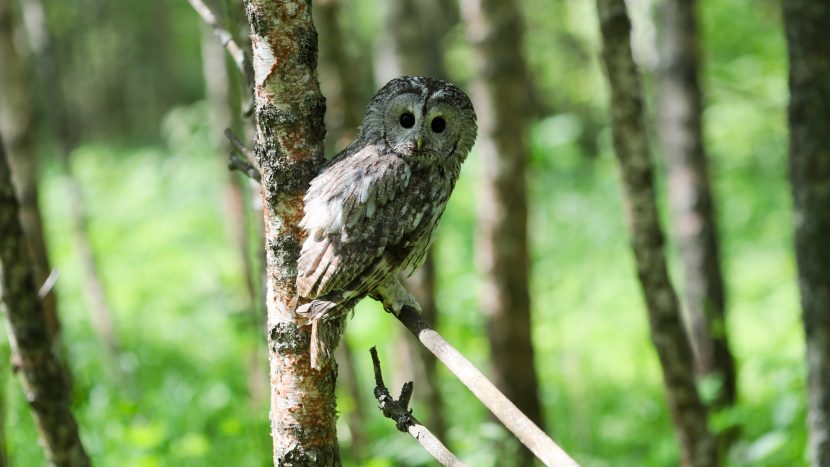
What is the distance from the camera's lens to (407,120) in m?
1.90

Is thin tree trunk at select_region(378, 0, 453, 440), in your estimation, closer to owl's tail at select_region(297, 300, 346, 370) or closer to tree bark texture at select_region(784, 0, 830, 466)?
tree bark texture at select_region(784, 0, 830, 466)

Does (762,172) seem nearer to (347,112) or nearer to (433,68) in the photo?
(433,68)

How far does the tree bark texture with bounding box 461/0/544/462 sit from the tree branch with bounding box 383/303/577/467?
2.69 meters

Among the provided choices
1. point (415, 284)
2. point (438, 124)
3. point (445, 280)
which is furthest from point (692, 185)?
point (445, 280)

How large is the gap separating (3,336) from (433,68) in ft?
23.9

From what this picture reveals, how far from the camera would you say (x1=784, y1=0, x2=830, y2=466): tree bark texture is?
2.57 m

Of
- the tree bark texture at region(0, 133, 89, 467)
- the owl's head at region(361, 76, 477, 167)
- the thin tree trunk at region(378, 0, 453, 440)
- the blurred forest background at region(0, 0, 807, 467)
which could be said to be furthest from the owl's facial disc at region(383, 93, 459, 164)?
the thin tree trunk at region(378, 0, 453, 440)

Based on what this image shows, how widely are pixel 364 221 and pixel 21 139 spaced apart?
10.9 ft

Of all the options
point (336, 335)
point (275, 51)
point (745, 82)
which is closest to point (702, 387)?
point (336, 335)

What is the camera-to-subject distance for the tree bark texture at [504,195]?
158 inches

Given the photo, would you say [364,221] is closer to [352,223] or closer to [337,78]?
[352,223]

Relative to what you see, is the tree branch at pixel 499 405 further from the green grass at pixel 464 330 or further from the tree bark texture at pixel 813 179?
the green grass at pixel 464 330

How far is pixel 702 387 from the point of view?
3619 millimetres

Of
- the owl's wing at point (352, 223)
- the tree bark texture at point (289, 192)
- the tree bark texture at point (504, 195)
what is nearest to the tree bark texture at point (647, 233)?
the owl's wing at point (352, 223)
